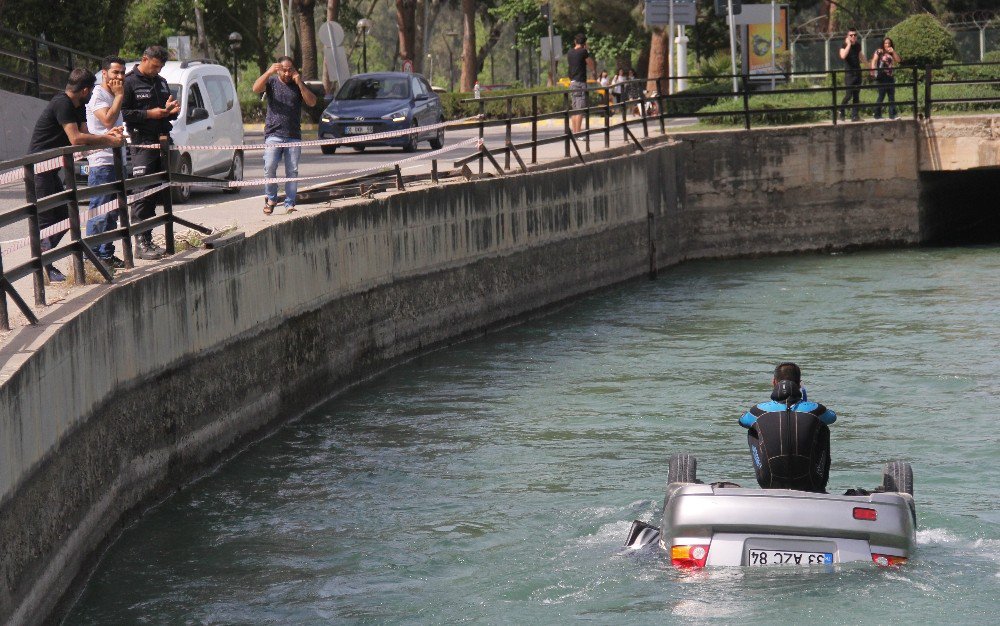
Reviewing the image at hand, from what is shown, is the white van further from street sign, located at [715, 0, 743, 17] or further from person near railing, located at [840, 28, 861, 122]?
street sign, located at [715, 0, 743, 17]

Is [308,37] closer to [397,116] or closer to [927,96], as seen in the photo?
[397,116]

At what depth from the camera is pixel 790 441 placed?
1009 centimetres

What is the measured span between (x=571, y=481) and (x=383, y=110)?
18.5 meters

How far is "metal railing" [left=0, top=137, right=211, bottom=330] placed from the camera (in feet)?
32.9

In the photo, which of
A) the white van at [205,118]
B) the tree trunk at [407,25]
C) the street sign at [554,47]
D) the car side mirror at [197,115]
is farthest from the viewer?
the tree trunk at [407,25]

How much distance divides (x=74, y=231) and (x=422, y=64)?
53490 mm

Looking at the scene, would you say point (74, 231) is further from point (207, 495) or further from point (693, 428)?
point (693, 428)

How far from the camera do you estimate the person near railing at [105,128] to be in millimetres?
13047

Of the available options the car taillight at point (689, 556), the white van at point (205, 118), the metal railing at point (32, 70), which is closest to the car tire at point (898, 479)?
the car taillight at point (689, 556)

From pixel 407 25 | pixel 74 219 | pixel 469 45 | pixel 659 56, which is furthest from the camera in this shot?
pixel 469 45

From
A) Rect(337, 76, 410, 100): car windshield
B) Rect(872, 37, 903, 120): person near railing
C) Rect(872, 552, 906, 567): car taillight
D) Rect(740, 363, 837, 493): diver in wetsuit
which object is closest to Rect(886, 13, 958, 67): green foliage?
Rect(872, 37, 903, 120): person near railing

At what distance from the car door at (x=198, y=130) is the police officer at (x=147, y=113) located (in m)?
7.72

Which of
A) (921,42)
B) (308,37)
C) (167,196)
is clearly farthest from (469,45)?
(167,196)

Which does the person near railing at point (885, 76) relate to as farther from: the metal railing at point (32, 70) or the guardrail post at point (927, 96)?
the metal railing at point (32, 70)
